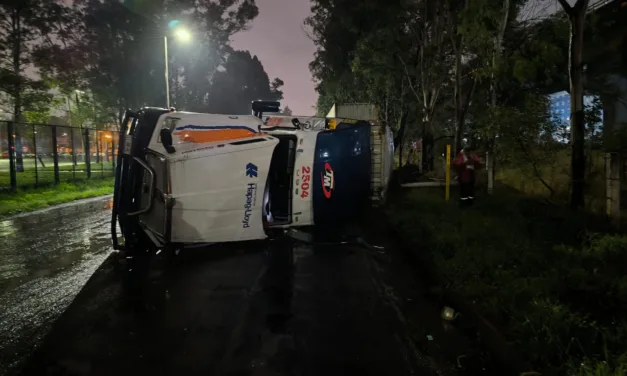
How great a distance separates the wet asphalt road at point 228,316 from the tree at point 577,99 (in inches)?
132

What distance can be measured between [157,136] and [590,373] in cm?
555

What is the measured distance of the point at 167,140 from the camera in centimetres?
573

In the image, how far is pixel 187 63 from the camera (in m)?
39.2

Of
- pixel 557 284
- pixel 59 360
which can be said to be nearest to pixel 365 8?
pixel 557 284

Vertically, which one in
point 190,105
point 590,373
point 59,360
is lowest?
point 59,360

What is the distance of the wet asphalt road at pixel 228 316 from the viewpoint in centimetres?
336

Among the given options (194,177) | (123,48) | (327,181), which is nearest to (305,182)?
(327,181)

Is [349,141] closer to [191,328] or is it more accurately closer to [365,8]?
[191,328]

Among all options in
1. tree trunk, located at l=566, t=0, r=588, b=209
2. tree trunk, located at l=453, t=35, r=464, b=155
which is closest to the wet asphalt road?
tree trunk, located at l=566, t=0, r=588, b=209

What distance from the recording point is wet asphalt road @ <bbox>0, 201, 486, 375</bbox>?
3359 mm

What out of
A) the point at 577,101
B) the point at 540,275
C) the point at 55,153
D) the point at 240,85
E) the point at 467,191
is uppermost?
the point at 240,85

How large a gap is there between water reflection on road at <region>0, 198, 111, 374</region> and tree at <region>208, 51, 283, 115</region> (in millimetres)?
53844

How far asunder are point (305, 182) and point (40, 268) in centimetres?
424

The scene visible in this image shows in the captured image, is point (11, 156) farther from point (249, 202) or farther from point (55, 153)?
point (249, 202)
